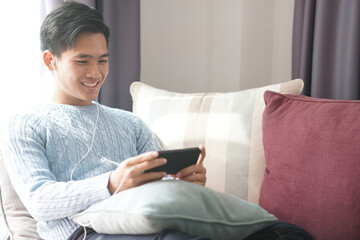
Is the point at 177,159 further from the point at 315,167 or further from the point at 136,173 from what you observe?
the point at 315,167

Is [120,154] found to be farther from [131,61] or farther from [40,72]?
[131,61]

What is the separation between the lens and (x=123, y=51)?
202 centimetres

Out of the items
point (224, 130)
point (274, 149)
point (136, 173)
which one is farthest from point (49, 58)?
point (274, 149)

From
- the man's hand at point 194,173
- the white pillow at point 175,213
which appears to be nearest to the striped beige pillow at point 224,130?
the man's hand at point 194,173

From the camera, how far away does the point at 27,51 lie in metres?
1.68

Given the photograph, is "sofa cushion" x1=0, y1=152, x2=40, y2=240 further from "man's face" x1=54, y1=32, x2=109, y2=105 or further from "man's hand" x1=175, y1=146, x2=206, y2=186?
"man's hand" x1=175, y1=146, x2=206, y2=186

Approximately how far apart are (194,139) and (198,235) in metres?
0.62

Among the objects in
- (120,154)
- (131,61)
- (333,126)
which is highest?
(131,61)

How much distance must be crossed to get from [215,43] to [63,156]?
4.10 feet

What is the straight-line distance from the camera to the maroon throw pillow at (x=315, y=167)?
108 centimetres

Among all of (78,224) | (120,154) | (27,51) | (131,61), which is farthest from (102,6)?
(78,224)

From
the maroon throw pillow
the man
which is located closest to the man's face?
the man

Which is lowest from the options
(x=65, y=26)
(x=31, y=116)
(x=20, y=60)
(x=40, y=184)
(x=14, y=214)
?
(x=14, y=214)

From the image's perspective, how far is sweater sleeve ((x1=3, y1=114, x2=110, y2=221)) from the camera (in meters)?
1.02
